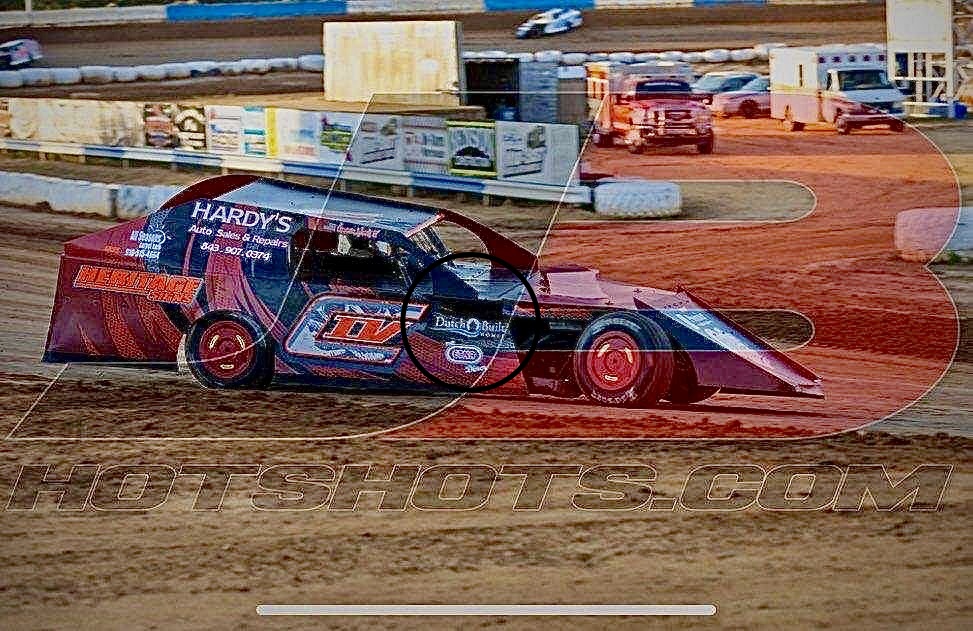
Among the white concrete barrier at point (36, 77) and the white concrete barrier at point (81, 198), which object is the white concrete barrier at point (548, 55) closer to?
the white concrete barrier at point (36, 77)

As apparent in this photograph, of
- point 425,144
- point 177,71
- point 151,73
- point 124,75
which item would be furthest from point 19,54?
point 425,144

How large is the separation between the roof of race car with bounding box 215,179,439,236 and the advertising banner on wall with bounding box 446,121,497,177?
306 cm

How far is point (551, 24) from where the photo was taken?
1331 inches

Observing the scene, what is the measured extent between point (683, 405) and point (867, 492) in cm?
136

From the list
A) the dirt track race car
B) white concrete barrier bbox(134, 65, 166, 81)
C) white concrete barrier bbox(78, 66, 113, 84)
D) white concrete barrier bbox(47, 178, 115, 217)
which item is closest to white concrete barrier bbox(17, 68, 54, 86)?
white concrete barrier bbox(78, 66, 113, 84)

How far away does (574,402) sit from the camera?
25.9 feet

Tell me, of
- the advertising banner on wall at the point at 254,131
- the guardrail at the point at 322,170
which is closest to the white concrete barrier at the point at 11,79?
the guardrail at the point at 322,170

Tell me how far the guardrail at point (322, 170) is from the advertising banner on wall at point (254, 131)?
24cm

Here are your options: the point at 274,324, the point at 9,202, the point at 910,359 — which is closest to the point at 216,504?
the point at 274,324

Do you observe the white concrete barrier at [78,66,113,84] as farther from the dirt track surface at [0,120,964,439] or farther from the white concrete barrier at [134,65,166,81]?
the dirt track surface at [0,120,964,439]

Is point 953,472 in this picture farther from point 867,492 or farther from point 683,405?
point 683,405

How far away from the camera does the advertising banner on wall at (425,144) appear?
9.62 m

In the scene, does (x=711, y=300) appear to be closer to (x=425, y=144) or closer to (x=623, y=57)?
(x=425, y=144)

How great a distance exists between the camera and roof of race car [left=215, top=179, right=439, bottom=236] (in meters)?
8.02
